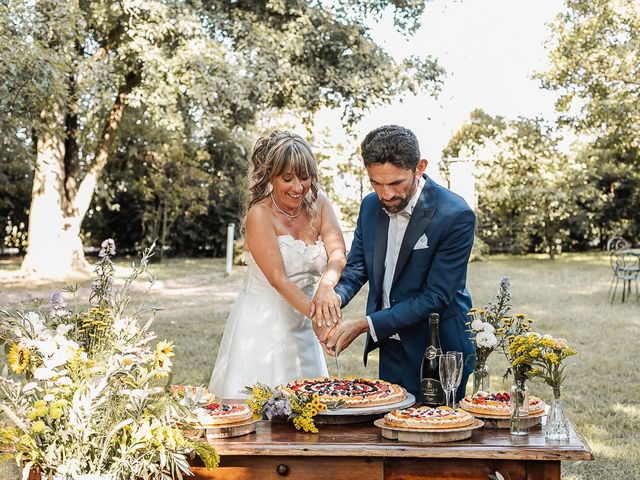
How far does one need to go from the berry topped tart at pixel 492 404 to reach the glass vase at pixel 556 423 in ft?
0.40

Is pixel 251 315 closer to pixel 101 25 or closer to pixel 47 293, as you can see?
pixel 47 293

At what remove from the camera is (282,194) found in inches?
154

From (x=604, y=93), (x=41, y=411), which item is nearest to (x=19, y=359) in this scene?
(x=41, y=411)

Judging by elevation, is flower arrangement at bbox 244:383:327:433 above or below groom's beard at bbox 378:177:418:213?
below

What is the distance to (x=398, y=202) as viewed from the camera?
11.3 feet

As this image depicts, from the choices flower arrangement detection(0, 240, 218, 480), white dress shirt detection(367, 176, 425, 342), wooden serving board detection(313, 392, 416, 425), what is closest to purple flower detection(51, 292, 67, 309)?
flower arrangement detection(0, 240, 218, 480)

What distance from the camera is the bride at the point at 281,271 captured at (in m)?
3.80

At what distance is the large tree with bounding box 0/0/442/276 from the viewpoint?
12.4 meters

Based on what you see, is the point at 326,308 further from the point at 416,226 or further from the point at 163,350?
the point at 163,350

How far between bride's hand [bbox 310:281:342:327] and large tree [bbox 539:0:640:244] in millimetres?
18696

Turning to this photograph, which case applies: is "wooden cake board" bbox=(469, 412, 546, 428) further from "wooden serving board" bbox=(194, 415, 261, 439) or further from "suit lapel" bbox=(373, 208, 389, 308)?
"suit lapel" bbox=(373, 208, 389, 308)

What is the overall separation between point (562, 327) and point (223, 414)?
9.24 metres

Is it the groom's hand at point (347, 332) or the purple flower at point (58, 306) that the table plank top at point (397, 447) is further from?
the groom's hand at point (347, 332)

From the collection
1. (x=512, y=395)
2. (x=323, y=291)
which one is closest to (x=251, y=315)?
(x=323, y=291)
